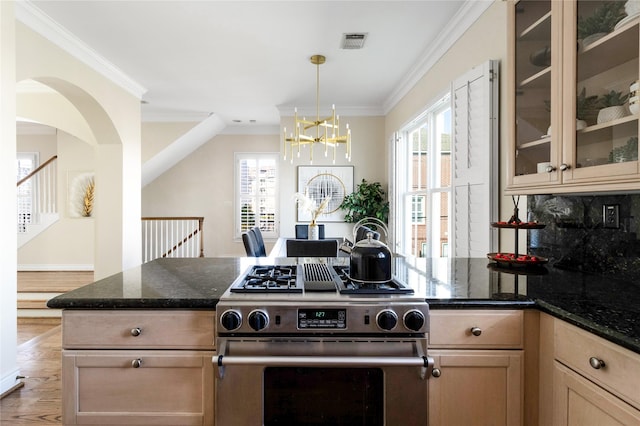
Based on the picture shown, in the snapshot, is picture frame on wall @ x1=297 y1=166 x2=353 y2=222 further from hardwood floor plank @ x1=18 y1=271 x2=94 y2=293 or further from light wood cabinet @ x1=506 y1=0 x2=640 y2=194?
light wood cabinet @ x1=506 y1=0 x2=640 y2=194

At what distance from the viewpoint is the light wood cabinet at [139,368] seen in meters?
1.33

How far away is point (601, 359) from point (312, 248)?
8.13 ft

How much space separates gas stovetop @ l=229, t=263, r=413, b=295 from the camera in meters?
1.35

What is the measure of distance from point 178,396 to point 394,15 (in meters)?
2.94

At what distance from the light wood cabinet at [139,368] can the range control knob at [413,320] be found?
2.29 ft

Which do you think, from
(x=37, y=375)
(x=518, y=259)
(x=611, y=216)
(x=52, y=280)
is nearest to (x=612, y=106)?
(x=611, y=216)

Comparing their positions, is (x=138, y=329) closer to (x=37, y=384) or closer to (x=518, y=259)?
(x=518, y=259)

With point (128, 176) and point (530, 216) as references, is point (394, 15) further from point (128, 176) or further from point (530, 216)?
point (128, 176)

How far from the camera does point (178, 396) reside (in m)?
1.34

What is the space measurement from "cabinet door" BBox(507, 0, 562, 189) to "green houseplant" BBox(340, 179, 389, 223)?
3.56 metres

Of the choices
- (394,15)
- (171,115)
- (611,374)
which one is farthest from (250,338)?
(171,115)

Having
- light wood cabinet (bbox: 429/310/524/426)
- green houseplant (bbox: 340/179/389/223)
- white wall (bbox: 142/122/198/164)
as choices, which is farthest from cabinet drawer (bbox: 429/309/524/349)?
white wall (bbox: 142/122/198/164)

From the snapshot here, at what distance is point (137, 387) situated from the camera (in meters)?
1.34

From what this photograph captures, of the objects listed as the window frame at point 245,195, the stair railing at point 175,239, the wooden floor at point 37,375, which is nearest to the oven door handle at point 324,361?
the wooden floor at point 37,375
